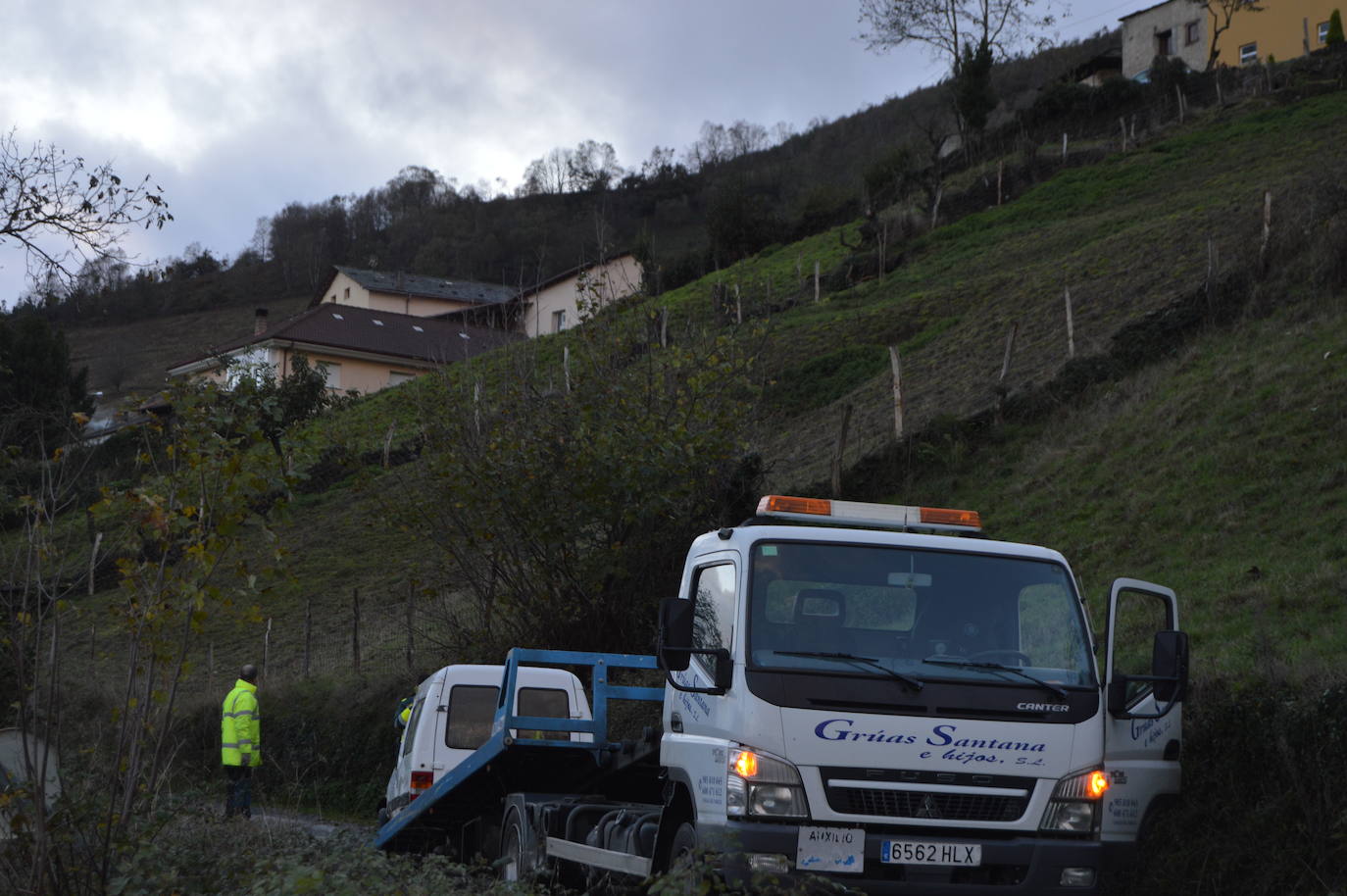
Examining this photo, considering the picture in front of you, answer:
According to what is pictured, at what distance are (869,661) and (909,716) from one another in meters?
0.37

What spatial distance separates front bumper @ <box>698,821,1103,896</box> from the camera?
6375 millimetres

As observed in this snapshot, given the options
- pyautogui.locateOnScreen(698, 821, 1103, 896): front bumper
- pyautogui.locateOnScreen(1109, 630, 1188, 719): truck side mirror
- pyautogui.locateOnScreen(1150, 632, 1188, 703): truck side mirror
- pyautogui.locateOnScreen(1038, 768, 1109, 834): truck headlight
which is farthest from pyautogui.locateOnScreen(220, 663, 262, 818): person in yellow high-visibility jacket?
pyautogui.locateOnScreen(1150, 632, 1188, 703): truck side mirror

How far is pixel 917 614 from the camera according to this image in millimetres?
7145

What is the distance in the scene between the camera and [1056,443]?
65.1 feet

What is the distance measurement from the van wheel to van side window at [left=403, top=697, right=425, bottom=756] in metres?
2.59

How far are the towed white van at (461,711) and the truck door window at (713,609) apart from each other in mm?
4280

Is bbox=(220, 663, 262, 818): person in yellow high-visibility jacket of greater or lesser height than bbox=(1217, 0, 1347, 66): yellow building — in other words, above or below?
below

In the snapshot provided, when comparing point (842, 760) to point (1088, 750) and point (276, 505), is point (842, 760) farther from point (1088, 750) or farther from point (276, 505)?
point (276, 505)

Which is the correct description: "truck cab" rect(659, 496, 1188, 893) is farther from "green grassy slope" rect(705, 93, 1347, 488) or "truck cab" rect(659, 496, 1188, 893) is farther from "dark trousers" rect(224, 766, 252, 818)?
"green grassy slope" rect(705, 93, 1347, 488)

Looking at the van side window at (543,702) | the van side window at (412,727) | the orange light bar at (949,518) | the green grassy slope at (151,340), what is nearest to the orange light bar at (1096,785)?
the orange light bar at (949,518)

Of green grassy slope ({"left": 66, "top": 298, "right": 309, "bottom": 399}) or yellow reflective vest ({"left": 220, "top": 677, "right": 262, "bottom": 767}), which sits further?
green grassy slope ({"left": 66, "top": 298, "right": 309, "bottom": 399})

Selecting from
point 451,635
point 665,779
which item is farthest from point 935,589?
point 451,635

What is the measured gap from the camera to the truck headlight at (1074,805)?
667 centimetres

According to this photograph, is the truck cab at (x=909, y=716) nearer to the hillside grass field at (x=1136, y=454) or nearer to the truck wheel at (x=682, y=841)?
the truck wheel at (x=682, y=841)
